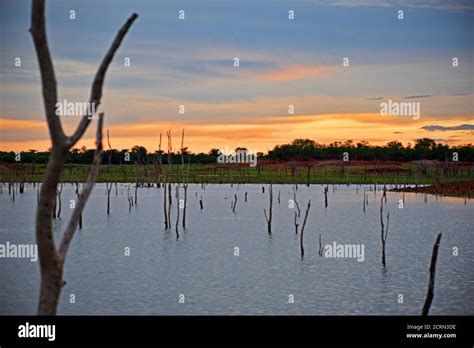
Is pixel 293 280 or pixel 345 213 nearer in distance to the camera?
pixel 293 280

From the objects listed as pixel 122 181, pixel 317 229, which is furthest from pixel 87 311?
pixel 122 181

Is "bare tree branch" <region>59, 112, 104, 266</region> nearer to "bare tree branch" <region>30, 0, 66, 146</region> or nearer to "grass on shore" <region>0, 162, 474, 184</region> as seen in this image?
"bare tree branch" <region>30, 0, 66, 146</region>

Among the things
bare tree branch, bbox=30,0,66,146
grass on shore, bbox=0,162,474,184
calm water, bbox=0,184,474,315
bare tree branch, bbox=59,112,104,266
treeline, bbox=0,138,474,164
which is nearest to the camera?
bare tree branch, bbox=30,0,66,146

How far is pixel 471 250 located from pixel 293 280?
10.8 m

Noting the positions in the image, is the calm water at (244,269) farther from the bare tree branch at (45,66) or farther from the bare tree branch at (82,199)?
the bare tree branch at (45,66)

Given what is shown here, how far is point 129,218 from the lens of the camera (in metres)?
42.3

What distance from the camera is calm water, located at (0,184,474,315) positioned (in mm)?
16547

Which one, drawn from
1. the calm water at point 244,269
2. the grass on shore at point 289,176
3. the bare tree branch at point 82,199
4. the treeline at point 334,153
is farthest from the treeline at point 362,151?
the bare tree branch at point 82,199

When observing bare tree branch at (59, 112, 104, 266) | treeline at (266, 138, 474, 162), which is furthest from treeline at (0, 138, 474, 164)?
bare tree branch at (59, 112, 104, 266)

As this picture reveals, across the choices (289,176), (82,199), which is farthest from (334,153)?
(82,199)

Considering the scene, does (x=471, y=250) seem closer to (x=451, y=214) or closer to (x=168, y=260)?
(x=168, y=260)

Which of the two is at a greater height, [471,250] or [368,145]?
[368,145]

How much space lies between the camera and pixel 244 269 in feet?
73.1
